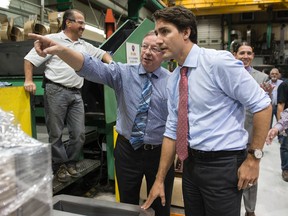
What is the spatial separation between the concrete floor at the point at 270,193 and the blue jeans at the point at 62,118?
47 cm

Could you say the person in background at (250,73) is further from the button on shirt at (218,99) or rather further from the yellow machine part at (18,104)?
the yellow machine part at (18,104)

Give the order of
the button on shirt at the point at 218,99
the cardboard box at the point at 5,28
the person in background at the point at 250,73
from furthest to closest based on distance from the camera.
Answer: the cardboard box at the point at 5,28 < the person in background at the point at 250,73 < the button on shirt at the point at 218,99

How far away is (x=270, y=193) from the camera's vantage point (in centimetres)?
337

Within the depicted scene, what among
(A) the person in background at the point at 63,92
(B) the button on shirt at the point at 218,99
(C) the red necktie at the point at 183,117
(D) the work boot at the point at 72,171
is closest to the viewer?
(B) the button on shirt at the point at 218,99

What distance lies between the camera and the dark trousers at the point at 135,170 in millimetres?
1812

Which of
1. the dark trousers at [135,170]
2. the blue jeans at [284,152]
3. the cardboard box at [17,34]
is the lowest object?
the blue jeans at [284,152]

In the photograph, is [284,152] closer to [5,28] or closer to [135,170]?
[135,170]

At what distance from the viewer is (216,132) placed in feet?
4.38

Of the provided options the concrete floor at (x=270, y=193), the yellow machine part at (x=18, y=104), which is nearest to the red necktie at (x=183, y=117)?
the yellow machine part at (x=18, y=104)

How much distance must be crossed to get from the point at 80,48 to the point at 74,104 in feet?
1.89

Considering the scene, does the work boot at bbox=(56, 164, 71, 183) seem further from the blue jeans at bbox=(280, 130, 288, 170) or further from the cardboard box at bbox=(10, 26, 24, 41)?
the blue jeans at bbox=(280, 130, 288, 170)

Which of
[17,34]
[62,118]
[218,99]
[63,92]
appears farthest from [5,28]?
[218,99]

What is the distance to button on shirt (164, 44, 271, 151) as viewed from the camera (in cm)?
127

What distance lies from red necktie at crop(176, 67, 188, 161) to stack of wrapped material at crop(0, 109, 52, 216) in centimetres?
79
